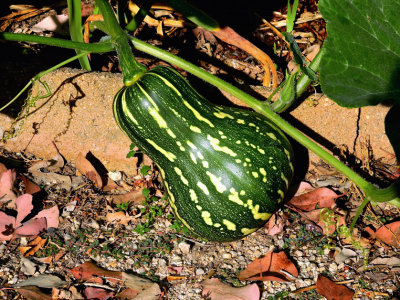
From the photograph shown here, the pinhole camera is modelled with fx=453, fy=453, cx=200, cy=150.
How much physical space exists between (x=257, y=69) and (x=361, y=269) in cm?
119

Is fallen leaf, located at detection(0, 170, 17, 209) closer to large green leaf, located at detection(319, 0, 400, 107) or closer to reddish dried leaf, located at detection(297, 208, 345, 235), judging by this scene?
reddish dried leaf, located at detection(297, 208, 345, 235)

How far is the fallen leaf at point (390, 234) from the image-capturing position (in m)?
2.08

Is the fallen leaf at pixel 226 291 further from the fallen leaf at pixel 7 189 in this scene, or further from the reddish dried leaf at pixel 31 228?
the fallen leaf at pixel 7 189

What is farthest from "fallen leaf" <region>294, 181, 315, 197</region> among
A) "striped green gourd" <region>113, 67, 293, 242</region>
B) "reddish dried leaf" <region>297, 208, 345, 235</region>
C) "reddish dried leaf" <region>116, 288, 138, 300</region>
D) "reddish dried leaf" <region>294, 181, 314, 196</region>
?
"reddish dried leaf" <region>116, 288, 138, 300</region>

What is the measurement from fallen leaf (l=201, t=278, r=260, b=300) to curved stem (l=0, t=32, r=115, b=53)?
1140mm

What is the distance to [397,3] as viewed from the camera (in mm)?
1605

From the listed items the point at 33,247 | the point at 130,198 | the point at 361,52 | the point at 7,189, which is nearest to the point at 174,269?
the point at 130,198

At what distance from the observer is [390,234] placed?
2086 mm

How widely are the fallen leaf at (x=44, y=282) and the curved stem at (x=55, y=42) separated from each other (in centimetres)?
101

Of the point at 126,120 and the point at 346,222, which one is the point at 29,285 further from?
the point at 346,222

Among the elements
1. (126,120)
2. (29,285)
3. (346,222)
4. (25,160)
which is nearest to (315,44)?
(346,222)

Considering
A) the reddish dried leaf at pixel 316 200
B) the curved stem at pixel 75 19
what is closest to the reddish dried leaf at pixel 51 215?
the curved stem at pixel 75 19

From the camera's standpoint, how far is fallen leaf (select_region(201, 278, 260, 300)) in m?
1.89

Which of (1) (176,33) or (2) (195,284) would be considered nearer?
(2) (195,284)
